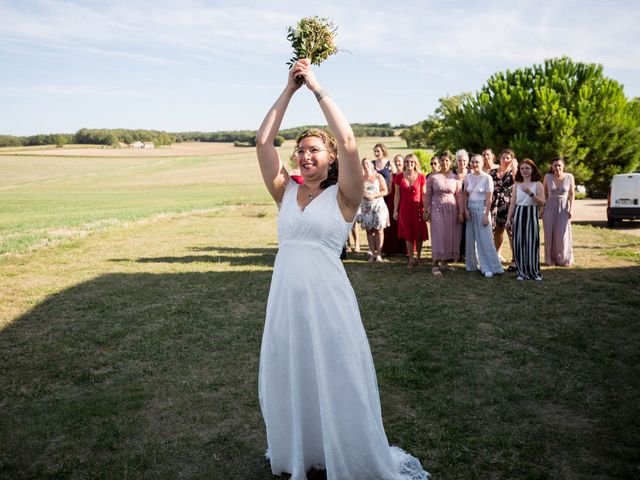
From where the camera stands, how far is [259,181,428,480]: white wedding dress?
3100 millimetres

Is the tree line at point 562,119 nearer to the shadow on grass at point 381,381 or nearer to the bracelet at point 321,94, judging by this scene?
the shadow on grass at point 381,381

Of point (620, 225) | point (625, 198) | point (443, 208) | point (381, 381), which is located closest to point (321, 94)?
point (381, 381)

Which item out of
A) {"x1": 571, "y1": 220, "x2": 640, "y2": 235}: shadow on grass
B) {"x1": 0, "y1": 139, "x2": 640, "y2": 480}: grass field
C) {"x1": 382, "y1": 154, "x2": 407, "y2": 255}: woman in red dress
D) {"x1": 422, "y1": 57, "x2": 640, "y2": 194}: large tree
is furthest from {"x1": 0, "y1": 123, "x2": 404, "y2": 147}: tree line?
{"x1": 0, "y1": 139, "x2": 640, "y2": 480}: grass field

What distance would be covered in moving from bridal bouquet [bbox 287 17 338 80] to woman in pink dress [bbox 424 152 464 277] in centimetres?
660

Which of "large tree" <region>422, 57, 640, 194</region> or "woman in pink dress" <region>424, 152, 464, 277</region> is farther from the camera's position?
"large tree" <region>422, 57, 640, 194</region>

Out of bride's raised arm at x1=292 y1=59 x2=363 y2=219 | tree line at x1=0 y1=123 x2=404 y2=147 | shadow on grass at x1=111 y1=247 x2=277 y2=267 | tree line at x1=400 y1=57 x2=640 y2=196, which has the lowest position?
shadow on grass at x1=111 y1=247 x2=277 y2=267

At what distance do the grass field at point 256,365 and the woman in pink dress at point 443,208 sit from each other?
2.01 ft

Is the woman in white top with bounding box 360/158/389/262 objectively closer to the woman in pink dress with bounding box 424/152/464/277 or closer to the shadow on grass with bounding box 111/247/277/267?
the woman in pink dress with bounding box 424/152/464/277

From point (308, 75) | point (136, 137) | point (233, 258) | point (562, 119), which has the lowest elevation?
point (233, 258)

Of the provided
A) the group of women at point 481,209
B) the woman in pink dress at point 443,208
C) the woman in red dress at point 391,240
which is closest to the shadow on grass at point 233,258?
the group of women at point 481,209

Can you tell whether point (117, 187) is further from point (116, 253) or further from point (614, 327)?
point (614, 327)

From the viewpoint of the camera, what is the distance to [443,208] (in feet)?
31.7

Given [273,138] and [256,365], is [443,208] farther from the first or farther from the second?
[273,138]

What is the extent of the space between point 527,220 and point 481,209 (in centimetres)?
85
